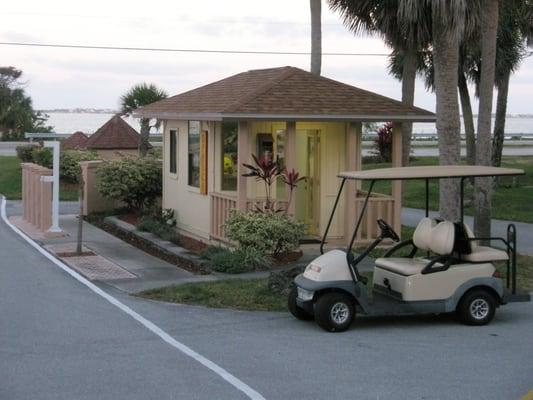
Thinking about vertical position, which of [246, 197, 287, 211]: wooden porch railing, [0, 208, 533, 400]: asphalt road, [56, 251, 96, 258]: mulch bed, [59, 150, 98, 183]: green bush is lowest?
[0, 208, 533, 400]: asphalt road

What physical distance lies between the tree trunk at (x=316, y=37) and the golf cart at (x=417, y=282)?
12.9 metres

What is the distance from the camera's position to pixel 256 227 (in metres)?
15.3

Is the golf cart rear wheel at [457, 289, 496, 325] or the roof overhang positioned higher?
the roof overhang

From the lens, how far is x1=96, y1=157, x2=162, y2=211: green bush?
21.7 meters

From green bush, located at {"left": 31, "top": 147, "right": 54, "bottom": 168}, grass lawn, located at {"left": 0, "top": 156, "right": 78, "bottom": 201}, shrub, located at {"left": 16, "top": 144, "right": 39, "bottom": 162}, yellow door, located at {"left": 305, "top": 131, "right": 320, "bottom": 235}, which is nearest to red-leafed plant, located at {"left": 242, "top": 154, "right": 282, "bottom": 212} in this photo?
yellow door, located at {"left": 305, "top": 131, "right": 320, "bottom": 235}

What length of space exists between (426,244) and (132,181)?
461 inches

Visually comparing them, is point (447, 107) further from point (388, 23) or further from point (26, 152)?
point (26, 152)

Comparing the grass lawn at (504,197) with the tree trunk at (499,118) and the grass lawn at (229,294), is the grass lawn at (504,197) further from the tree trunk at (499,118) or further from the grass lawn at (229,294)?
the grass lawn at (229,294)

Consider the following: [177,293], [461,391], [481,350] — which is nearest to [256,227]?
[177,293]

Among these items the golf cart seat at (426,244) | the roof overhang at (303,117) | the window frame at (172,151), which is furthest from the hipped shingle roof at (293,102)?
the golf cart seat at (426,244)

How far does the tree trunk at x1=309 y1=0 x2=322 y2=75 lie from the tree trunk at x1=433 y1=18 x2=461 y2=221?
8.37 metres

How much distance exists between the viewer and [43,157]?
31891 millimetres

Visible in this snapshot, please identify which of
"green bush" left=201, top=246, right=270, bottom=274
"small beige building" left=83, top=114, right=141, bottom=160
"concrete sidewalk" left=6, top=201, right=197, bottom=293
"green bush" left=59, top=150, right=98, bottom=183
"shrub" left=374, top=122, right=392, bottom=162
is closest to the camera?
"concrete sidewalk" left=6, top=201, right=197, bottom=293

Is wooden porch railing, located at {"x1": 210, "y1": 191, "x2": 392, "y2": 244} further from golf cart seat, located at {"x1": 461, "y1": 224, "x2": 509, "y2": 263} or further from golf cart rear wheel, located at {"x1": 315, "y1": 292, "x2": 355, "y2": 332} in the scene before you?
golf cart rear wheel, located at {"x1": 315, "y1": 292, "x2": 355, "y2": 332}
